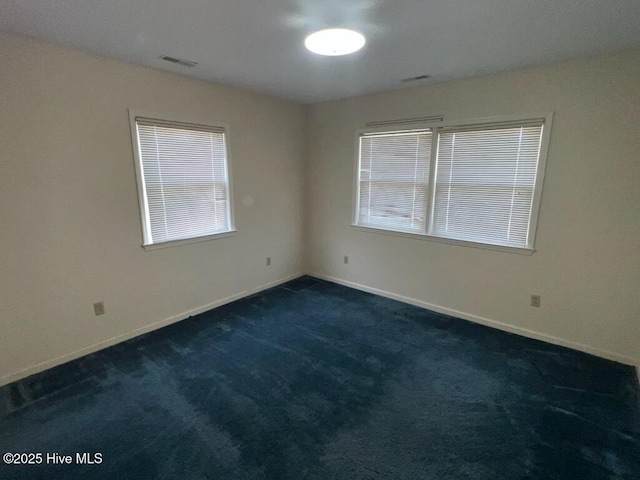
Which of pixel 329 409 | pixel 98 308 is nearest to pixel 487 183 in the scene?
pixel 329 409

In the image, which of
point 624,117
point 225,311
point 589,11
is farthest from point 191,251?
point 624,117

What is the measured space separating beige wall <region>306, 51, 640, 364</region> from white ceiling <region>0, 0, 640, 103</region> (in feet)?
0.81

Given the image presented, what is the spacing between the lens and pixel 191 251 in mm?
3338

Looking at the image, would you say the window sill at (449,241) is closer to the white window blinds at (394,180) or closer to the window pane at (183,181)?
the white window blinds at (394,180)

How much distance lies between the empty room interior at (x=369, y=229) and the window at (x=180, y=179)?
24mm

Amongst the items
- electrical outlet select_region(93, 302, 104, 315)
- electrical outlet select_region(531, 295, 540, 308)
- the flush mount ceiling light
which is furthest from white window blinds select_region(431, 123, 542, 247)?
electrical outlet select_region(93, 302, 104, 315)

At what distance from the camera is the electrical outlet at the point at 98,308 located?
2.69 m

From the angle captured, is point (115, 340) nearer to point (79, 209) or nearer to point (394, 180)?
point (79, 209)

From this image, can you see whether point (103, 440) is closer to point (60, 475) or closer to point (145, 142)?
point (60, 475)

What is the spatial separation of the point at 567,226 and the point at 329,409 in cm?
251

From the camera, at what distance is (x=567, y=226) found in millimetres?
2688

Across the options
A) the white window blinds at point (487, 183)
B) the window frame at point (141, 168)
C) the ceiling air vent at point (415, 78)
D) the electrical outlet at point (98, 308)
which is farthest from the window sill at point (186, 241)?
the ceiling air vent at point (415, 78)

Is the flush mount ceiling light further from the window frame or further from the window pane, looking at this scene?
the window pane

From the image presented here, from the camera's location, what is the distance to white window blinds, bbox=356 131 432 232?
11.5 feet
